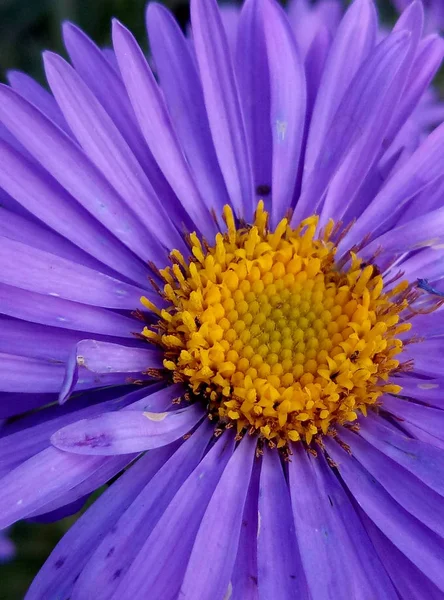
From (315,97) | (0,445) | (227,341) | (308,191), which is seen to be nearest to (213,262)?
(227,341)

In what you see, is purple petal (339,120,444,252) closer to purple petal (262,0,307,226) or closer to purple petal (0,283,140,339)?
purple petal (262,0,307,226)

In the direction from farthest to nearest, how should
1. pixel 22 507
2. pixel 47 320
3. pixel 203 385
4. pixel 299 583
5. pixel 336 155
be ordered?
pixel 336 155 < pixel 203 385 < pixel 47 320 < pixel 299 583 < pixel 22 507

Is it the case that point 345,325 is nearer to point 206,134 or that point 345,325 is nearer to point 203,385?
point 203,385

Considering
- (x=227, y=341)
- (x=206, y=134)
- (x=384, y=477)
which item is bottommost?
(x=384, y=477)

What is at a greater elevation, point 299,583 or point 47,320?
point 47,320

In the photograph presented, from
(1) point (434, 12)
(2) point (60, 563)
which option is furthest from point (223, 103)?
(1) point (434, 12)

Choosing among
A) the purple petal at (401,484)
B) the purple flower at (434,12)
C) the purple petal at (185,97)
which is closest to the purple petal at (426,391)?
the purple petal at (401,484)
